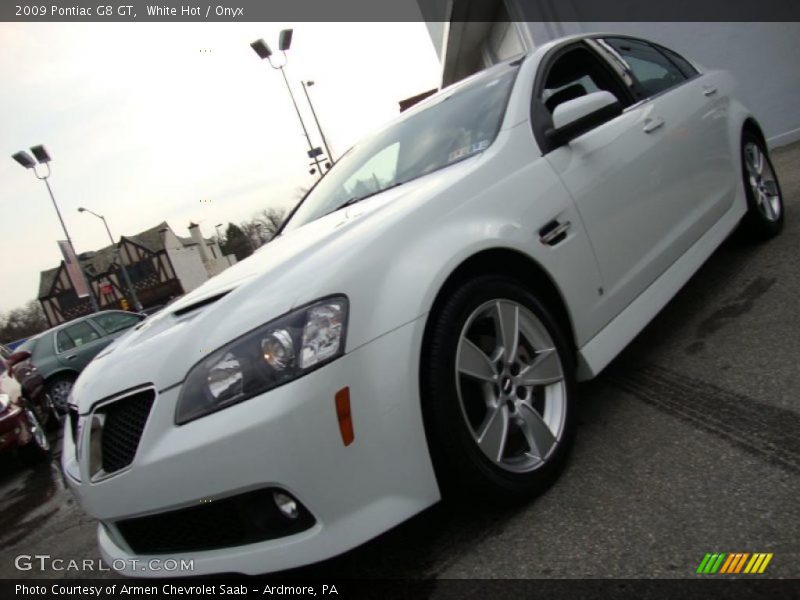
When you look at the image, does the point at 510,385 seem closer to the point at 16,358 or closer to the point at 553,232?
the point at 553,232

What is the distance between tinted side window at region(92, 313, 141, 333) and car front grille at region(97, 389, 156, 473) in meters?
9.54

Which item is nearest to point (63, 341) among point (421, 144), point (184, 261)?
point (421, 144)

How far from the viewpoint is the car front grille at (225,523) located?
169 cm

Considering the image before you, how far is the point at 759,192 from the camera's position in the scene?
4.11 m

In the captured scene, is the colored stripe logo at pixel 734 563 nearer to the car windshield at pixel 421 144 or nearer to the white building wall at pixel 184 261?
the car windshield at pixel 421 144

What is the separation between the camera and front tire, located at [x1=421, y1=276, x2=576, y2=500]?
1831 mm

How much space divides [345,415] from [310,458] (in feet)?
0.48

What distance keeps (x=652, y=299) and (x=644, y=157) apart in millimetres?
701

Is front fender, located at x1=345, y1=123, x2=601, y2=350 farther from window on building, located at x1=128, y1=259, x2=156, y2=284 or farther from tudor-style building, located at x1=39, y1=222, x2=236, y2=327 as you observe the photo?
window on building, located at x1=128, y1=259, x2=156, y2=284

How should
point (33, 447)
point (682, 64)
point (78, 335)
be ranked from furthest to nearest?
point (78, 335) → point (33, 447) → point (682, 64)

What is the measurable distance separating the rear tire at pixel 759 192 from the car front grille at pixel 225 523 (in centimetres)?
360

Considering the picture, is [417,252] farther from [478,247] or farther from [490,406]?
[490,406]

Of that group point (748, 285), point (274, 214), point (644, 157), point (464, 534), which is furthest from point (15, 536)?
point (274, 214)

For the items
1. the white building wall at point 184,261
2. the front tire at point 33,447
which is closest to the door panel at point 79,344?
the front tire at point 33,447
